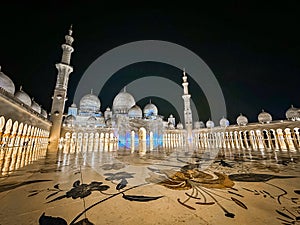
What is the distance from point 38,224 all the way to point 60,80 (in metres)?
19.0

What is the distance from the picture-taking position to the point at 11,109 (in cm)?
732

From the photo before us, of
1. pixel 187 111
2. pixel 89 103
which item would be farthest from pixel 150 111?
pixel 89 103

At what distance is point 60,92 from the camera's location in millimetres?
16547

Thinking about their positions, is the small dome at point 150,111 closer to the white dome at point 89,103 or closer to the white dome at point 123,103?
the white dome at point 123,103

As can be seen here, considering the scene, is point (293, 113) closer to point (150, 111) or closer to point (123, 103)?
point (150, 111)

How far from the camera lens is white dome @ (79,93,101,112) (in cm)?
2329

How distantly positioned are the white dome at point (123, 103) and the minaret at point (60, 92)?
6.96 meters

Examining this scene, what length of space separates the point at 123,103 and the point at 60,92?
834 cm

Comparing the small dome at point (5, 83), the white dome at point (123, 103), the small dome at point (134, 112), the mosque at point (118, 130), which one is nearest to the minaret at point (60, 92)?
the mosque at point (118, 130)

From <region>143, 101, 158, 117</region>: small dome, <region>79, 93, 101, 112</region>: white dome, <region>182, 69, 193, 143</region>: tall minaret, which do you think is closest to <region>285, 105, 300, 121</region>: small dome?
<region>182, 69, 193, 143</region>: tall minaret

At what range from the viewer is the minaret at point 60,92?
602 inches

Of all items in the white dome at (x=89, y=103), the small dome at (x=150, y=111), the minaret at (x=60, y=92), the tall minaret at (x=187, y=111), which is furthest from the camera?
the tall minaret at (x=187, y=111)

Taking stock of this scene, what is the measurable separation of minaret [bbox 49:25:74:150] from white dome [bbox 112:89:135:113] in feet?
22.8

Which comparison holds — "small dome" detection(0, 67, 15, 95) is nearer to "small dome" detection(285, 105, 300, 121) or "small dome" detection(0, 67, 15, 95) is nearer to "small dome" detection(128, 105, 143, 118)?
"small dome" detection(128, 105, 143, 118)
